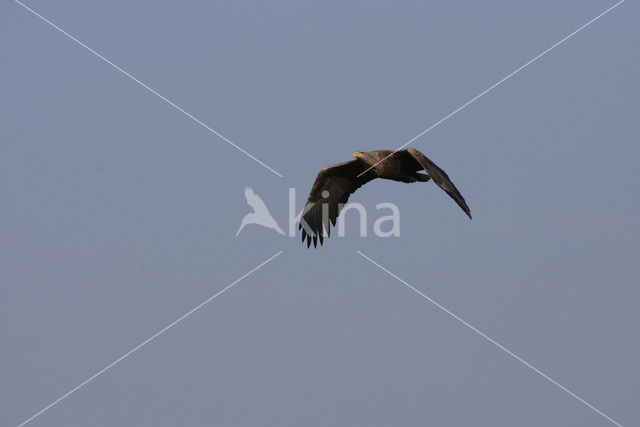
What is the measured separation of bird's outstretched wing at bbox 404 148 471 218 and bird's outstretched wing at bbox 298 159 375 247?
3514 millimetres

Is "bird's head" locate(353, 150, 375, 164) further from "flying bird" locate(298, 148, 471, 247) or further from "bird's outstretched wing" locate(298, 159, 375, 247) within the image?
"bird's outstretched wing" locate(298, 159, 375, 247)

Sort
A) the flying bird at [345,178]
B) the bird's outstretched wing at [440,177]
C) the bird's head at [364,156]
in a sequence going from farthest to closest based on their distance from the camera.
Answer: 1. the bird's head at [364,156]
2. the flying bird at [345,178]
3. the bird's outstretched wing at [440,177]

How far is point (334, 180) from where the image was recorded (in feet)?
77.3

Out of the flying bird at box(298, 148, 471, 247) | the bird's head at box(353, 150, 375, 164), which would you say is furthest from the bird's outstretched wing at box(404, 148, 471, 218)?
the bird's head at box(353, 150, 375, 164)

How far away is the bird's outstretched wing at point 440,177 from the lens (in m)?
17.9

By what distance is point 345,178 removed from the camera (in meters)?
23.5

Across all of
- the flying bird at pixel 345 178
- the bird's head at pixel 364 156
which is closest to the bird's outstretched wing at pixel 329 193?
the flying bird at pixel 345 178

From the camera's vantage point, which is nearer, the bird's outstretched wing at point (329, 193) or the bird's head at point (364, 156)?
the bird's head at point (364, 156)

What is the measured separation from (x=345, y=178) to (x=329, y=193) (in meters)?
0.41

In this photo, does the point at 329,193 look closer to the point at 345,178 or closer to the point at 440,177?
the point at 345,178

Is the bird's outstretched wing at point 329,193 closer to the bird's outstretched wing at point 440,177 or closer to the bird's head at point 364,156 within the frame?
the bird's head at point 364,156

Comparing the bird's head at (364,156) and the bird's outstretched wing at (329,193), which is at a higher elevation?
the bird's head at (364,156)

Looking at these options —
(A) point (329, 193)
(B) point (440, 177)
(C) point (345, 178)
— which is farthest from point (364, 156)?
(B) point (440, 177)

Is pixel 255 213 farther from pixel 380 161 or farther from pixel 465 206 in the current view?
pixel 465 206
